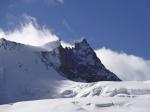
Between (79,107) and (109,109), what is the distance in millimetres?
5789

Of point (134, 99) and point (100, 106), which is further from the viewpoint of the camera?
point (134, 99)

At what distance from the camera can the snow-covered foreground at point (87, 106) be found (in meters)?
107

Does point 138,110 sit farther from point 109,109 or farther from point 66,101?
point 66,101

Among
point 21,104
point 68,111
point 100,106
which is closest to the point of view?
point 68,111

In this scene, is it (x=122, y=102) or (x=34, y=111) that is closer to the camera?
(x=34, y=111)

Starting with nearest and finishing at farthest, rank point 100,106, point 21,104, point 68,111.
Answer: point 68,111 → point 100,106 → point 21,104

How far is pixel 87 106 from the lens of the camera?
111938mm

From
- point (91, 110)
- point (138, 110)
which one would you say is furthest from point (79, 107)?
point (138, 110)

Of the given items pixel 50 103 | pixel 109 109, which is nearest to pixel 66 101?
pixel 50 103

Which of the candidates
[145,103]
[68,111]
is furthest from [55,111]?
[145,103]

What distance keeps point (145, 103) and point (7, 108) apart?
2707 cm

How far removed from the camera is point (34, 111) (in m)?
106

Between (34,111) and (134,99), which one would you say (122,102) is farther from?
(34,111)

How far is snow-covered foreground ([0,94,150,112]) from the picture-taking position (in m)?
107
